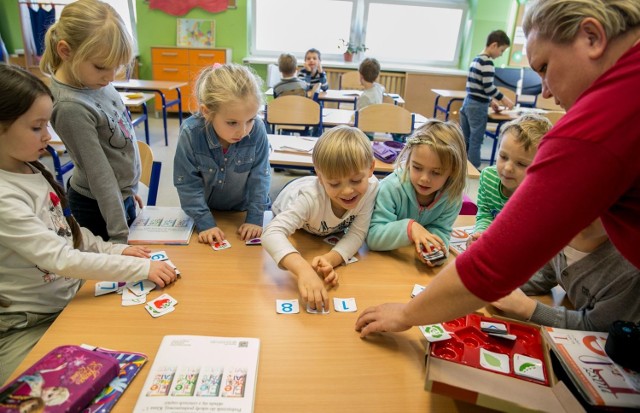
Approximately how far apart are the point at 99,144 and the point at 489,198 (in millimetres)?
1570

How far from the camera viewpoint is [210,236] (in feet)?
4.76

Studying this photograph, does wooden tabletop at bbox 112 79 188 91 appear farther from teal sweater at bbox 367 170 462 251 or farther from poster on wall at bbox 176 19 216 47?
teal sweater at bbox 367 170 462 251

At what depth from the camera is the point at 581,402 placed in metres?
0.78

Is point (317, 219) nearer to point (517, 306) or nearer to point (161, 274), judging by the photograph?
point (161, 274)

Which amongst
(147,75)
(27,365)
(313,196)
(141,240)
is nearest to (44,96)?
(141,240)

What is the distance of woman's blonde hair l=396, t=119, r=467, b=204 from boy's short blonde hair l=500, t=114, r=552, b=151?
1.04 feet

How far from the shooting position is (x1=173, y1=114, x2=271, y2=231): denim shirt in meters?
1.55

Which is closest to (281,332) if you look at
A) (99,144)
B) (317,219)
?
(317,219)

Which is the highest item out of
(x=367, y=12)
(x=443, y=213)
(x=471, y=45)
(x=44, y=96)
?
(x=367, y=12)

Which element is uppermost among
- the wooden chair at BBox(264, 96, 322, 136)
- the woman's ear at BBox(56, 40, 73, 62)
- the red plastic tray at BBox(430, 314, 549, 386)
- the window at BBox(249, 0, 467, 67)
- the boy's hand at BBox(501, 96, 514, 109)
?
the window at BBox(249, 0, 467, 67)

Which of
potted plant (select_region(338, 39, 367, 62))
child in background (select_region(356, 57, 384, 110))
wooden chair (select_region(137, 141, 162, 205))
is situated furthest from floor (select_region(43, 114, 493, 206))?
potted plant (select_region(338, 39, 367, 62))

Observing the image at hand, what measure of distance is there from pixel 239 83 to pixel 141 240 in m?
0.66

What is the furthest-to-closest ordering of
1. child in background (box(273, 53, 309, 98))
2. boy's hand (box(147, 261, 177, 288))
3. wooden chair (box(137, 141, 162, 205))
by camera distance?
1. child in background (box(273, 53, 309, 98))
2. wooden chair (box(137, 141, 162, 205))
3. boy's hand (box(147, 261, 177, 288))

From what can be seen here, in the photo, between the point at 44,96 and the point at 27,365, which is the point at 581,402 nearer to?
the point at 27,365
